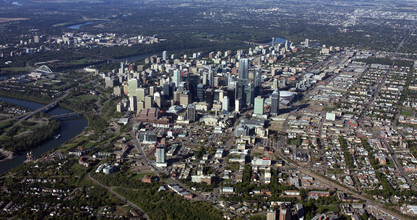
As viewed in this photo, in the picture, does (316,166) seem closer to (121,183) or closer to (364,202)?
(364,202)

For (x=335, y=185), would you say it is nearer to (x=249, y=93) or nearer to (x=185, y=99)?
(x=249, y=93)

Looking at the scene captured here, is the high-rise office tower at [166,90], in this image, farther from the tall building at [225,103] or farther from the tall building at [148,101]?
the tall building at [225,103]

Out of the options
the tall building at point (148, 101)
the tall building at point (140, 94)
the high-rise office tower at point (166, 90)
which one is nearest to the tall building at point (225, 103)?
the tall building at point (148, 101)

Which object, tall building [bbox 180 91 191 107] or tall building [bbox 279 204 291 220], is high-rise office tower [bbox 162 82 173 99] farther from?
tall building [bbox 279 204 291 220]

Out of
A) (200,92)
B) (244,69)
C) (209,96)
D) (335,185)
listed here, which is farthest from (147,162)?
(244,69)

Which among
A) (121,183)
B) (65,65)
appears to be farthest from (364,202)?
(65,65)
